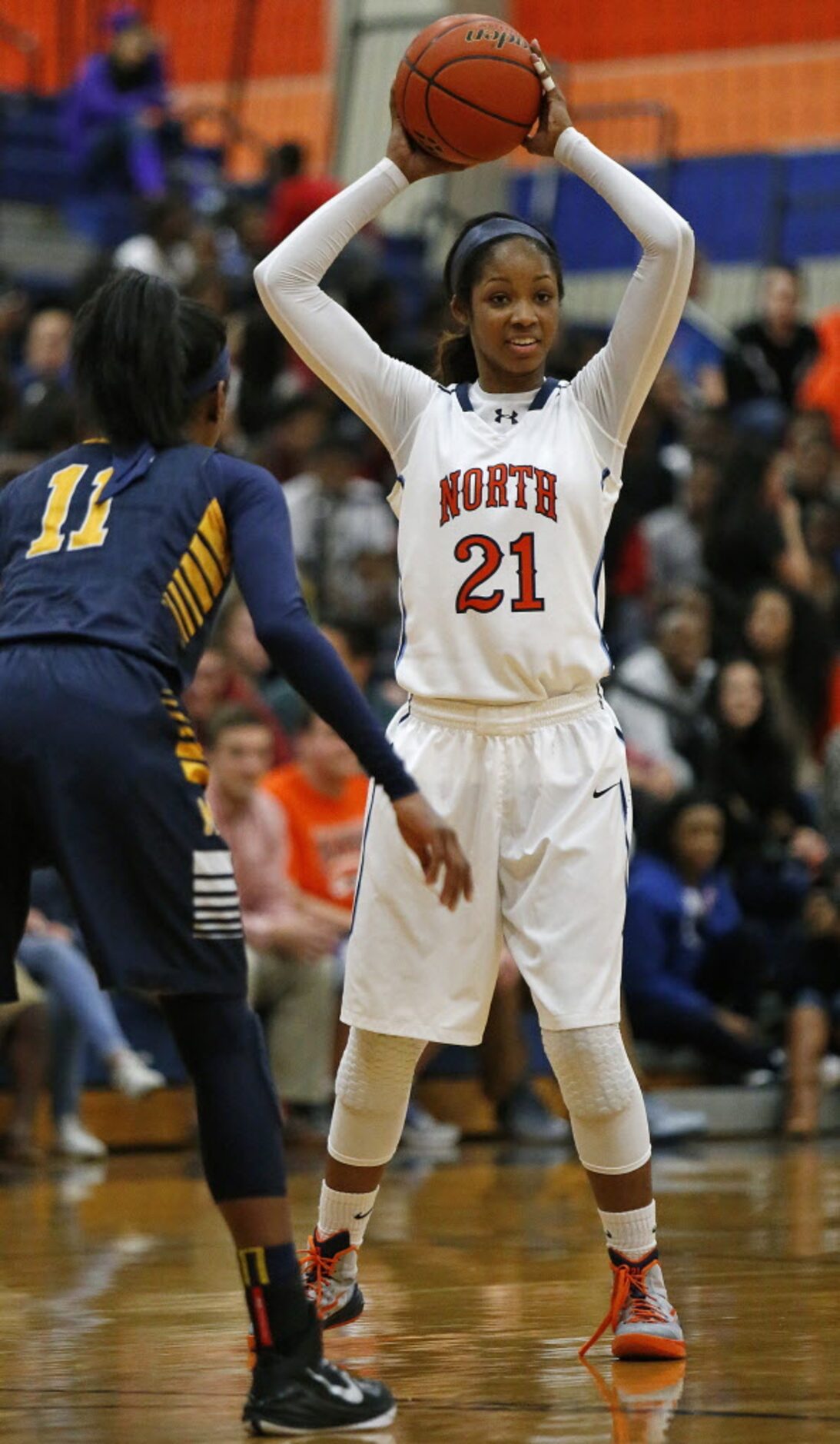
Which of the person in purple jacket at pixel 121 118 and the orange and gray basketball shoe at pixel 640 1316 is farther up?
the person in purple jacket at pixel 121 118

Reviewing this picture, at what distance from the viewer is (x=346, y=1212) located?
4.82 meters

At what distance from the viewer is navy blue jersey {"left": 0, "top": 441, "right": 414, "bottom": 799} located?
12.3 ft

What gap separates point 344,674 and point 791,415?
11.2 meters

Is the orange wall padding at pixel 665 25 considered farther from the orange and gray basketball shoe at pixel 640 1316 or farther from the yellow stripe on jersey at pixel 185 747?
the yellow stripe on jersey at pixel 185 747

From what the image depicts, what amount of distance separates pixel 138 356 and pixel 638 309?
3.90 ft

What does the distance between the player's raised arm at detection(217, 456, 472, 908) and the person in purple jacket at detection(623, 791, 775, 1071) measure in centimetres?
Result: 607

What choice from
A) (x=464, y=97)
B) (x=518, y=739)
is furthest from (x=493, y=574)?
(x=464, y=97)

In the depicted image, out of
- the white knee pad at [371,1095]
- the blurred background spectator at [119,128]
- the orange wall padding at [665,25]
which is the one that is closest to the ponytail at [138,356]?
the white knee pad at [371,1095]

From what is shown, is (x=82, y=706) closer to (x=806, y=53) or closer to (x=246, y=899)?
(x=246, y=899)

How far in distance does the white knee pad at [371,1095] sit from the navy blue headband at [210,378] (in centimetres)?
131

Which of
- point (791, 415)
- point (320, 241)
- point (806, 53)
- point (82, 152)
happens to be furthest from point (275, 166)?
point (320, 241)

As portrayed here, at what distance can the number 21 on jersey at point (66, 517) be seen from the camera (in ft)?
12.7

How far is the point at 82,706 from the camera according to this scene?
3.72 metres

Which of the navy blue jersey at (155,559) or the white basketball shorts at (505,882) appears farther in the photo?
the white basketball shorts at (505,882)
